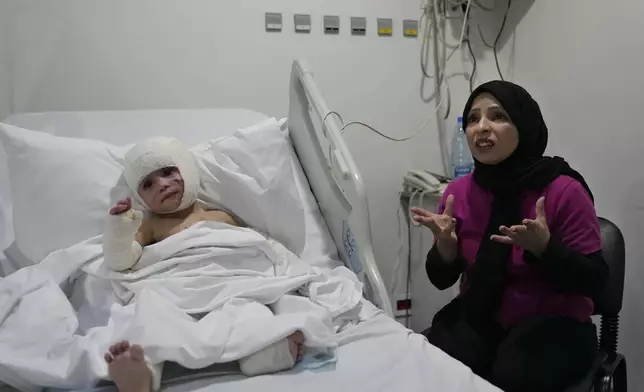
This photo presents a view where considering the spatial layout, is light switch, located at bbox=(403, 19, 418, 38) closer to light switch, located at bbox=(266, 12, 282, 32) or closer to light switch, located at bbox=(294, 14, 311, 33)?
light switch, located at bbox=(294, 14, 311, 33)

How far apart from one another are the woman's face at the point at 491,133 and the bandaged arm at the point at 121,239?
81cm

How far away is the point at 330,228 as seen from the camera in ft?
5.61

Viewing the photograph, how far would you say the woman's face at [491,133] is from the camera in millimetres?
1286

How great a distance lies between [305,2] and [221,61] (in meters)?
0.40

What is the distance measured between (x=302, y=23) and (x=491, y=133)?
3.58 feet

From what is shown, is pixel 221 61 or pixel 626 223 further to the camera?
pixel 221 61

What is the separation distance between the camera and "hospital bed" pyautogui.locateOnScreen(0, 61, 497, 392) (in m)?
1.01

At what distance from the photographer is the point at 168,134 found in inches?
70.3

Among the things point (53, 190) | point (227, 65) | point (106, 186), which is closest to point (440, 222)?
point (106, 186)

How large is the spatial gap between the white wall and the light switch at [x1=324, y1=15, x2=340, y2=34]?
0.09ft

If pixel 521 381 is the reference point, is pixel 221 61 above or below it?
above

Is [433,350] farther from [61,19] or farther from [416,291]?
[61,19]

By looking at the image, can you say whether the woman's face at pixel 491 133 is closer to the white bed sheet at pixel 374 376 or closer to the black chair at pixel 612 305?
the black chair at pixel 612 305

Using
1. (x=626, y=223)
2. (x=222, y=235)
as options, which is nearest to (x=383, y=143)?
(x=626, y=223)
